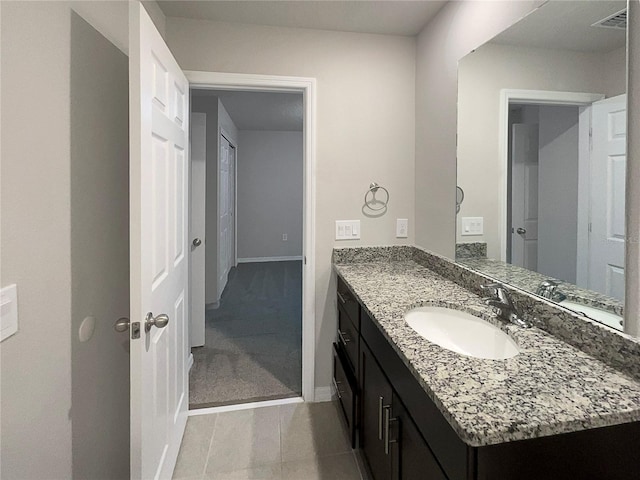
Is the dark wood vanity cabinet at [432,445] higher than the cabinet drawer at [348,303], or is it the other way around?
the cabinet drawer at [348,303]

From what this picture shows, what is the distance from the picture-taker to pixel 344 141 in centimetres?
214

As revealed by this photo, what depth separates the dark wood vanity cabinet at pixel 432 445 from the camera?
70 cm

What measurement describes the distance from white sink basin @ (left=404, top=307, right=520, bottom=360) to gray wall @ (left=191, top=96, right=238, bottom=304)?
3013mm

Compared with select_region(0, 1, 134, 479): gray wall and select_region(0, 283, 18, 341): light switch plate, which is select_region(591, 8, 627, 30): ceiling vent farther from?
select_region(0, 283, 18, 341): light switch plate

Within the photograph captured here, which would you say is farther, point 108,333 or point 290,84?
point 290,84

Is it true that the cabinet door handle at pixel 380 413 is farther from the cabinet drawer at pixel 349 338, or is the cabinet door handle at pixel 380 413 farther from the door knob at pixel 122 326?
the door knob at pixel 122 326

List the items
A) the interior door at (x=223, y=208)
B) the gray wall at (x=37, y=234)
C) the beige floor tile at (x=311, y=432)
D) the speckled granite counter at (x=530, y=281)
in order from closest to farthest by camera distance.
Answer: the gray wall at (x=37, y=234) < the speckled granite counter at (x=530, y=281) < the beige floor tile at (x=311, y=432) < the interior door at (x=223, y=208)

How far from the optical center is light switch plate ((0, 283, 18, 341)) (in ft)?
2.54

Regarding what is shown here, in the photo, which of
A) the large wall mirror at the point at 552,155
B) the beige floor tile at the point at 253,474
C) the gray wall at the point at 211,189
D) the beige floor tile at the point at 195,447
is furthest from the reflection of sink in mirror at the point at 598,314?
the gray wall at the point at 211,189

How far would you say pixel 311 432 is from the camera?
1.92 metres

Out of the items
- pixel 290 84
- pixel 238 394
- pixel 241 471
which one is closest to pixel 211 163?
pixel 290 84

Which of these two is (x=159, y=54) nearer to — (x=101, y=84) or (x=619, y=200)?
(x=101, y=84)

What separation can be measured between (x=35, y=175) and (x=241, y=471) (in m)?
1.54

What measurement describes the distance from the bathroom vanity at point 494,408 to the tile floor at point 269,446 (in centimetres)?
40
